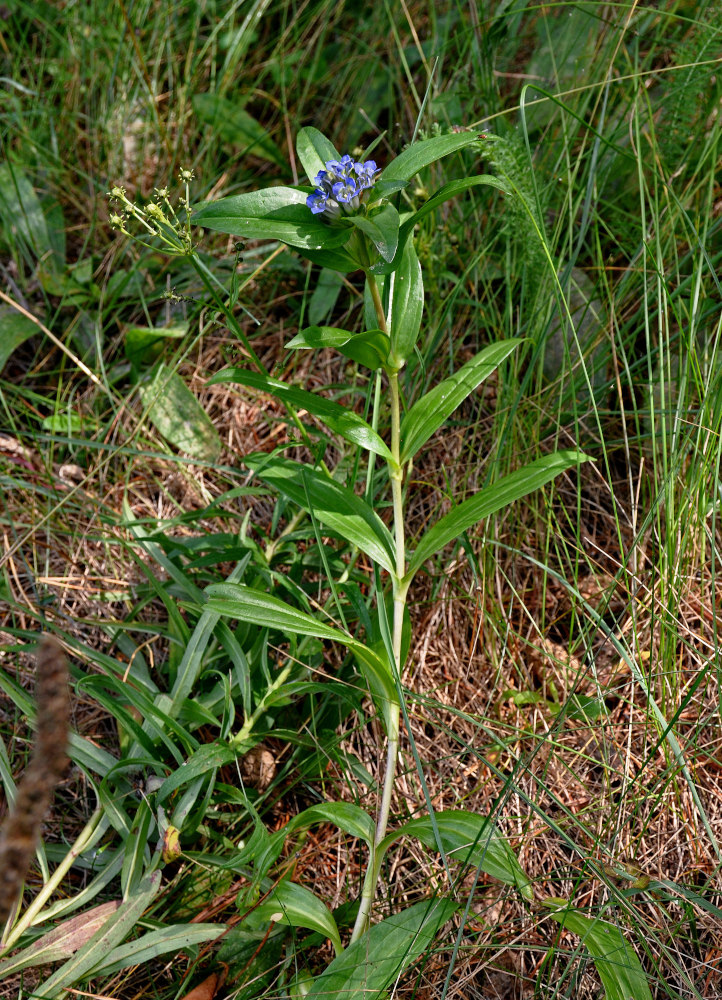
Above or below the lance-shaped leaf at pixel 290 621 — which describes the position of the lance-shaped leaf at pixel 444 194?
above

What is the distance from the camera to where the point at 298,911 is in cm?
166

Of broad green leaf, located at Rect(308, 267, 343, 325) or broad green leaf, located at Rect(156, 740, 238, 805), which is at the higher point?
broad green leaf, located at Rect(308, 267, 343, 325)

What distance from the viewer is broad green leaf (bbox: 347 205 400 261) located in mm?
1498

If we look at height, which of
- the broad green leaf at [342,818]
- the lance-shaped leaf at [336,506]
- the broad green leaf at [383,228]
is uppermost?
the broad green leaf at [383,228]

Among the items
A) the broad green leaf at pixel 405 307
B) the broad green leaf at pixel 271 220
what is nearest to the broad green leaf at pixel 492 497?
the broad green leaf at pixel 405 307

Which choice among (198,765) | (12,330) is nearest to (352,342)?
(198,765)

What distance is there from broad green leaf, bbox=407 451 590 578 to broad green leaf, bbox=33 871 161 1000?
2.92 feet

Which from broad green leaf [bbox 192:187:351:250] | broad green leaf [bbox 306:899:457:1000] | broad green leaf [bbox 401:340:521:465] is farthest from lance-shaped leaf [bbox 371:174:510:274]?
broad green leaf [bbox 306:899:457:1000]

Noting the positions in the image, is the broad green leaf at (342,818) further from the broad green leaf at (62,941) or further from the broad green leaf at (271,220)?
the broad green leaf at (271,220)

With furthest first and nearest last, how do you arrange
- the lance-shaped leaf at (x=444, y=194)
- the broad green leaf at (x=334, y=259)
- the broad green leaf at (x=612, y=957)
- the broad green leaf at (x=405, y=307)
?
the broad green leaf at (x=405, y=307)
the broad green leaf at (x=334, y=259)
the lance-shaped leaf at (x=444, y=194)
the broad green leaf at (x=612, y=957)

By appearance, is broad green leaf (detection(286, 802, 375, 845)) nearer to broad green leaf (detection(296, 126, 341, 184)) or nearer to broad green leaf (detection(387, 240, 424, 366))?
broad green leaf (detection(387, 240, 424, 366))

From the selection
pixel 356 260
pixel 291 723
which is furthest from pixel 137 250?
pixel 291 723

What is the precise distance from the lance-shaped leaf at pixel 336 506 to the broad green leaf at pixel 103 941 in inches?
33.3

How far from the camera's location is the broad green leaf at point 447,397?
185cm
